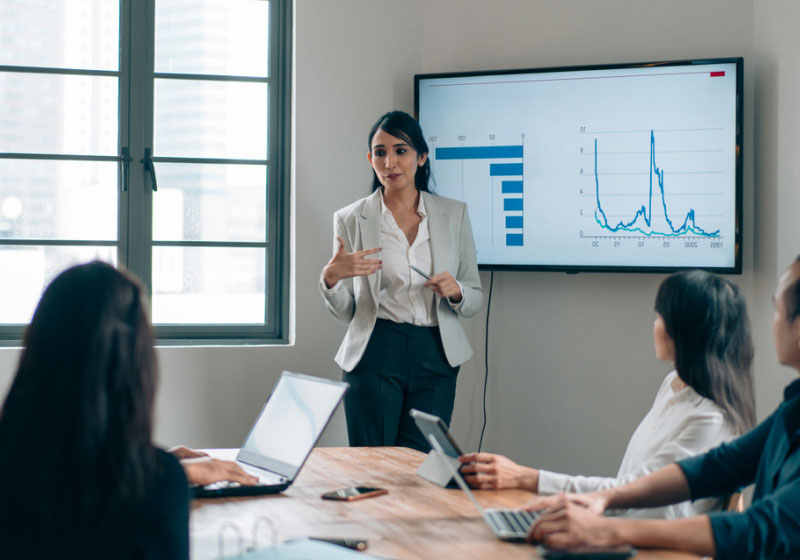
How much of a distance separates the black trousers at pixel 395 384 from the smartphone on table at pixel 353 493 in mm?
1118

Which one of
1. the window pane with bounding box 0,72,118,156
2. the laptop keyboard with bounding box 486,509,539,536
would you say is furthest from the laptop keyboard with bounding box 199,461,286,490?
the window pane with bounding box 0,72,118,156

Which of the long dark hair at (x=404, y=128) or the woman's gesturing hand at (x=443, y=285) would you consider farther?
the long dark hair at (x=404, y=128)

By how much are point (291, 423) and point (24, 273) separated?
7.17 ft

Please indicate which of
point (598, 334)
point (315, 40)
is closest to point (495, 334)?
point (598, 334)

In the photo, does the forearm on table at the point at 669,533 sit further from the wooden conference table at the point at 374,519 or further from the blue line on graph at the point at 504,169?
the blue line on graph at the point at 504,169

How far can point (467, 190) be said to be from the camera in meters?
3.61

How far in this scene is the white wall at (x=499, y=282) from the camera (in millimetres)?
3570

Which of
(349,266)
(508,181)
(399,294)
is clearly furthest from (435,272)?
(508,181)

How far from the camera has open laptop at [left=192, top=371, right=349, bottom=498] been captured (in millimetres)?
1812

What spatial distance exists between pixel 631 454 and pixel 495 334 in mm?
1830

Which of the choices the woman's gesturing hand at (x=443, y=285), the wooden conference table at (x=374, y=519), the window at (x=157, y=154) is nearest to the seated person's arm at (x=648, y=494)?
the wooden conference table at (x=374, y=519)

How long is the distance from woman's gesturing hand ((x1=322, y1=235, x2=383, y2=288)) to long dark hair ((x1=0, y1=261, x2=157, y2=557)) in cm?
183

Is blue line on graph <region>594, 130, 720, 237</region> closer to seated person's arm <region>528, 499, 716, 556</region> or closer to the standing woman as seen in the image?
the standing woman

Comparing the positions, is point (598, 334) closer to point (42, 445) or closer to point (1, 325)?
point (1, 325)
